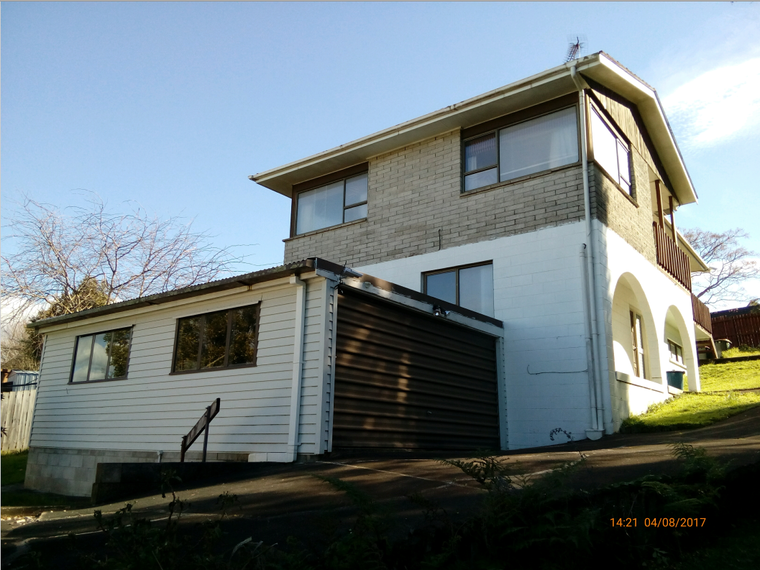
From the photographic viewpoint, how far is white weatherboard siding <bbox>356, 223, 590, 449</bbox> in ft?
37.0

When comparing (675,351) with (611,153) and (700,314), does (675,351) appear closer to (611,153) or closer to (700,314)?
(700,314)

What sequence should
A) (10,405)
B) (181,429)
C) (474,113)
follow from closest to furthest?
(181,429), (474,113), (10,405)

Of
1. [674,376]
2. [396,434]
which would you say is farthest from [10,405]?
[674,376]

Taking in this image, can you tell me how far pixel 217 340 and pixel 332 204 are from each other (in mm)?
6676

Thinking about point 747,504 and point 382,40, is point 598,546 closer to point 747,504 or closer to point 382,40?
point 747,504

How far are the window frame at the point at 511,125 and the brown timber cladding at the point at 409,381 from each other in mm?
3307

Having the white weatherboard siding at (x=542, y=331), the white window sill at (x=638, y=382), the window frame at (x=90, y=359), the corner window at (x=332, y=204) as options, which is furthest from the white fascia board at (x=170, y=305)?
the white window sill at (x=638, y=382)

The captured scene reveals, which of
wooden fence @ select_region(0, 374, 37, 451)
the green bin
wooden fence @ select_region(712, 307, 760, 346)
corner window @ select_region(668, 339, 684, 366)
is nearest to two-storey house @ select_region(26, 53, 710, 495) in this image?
the green bin

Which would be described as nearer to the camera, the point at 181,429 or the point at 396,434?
the point at 396,434

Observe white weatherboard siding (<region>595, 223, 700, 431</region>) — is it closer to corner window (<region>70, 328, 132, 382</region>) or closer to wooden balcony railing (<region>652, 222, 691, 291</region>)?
wooden balcony railing (<region>652, 222, 691, 291</region>)

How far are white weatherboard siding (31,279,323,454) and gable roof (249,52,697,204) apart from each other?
239 inches

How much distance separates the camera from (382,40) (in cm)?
932

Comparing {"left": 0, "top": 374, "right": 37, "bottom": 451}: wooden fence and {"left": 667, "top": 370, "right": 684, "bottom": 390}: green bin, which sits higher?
{"left": 667, "top": 370, "right": 684, "bottom": 390}: green bin

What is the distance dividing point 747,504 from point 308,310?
5797mm
